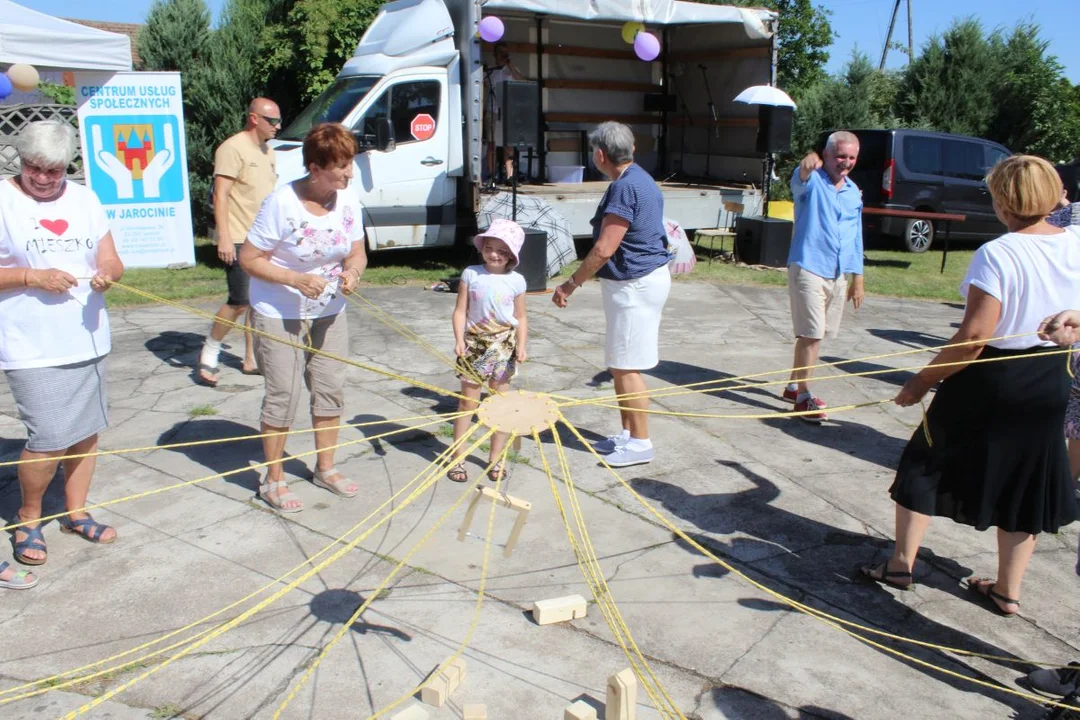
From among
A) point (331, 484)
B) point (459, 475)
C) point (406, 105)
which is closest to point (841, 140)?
point (459, 475)

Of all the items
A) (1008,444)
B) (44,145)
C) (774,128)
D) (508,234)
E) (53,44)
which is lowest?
(1008,444)

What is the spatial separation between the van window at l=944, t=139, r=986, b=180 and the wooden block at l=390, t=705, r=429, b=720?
536 inches

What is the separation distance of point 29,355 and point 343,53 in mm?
12506

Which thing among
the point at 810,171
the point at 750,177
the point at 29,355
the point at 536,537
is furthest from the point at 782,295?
the point at 29,355

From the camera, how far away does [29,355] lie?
344 cm

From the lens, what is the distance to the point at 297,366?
4113 millimetres

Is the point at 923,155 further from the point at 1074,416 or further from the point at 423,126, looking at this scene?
the point at 1074,416

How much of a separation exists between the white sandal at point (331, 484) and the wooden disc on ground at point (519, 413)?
1655 millimetres

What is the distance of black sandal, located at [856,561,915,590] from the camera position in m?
3.57

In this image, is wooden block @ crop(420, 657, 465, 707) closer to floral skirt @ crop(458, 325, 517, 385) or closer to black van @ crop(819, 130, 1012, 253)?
floral skirt @ crop(458, 325, 517, 385)

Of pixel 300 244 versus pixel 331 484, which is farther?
→ pixel 331 484

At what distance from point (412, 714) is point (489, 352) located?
2036 mm

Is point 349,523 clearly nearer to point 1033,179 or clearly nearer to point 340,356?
point 340,356

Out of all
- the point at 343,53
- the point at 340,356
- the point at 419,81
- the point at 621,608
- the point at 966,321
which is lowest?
the point at 621,608
